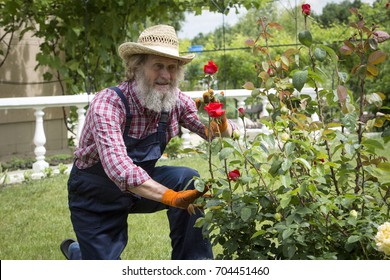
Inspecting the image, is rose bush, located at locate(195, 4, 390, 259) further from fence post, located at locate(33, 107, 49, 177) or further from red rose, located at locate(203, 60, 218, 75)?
fence post, located at locate(33, 107, 49, 177)

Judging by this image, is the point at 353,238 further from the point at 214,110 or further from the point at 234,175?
the point at 214,110

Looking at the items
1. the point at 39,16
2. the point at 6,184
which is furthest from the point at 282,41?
the point at 6,184

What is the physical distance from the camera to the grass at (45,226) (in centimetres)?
344

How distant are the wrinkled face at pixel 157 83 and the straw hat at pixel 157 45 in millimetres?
56

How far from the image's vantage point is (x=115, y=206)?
9.09 feet

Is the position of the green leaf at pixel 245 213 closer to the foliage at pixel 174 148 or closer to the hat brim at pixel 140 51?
the hat brim at pixel 140 51

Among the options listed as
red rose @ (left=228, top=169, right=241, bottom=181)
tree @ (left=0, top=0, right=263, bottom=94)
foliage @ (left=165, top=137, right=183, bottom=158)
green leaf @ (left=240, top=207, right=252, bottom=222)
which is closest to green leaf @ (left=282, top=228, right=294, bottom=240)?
green leaf @ (left=240, top=207, right=252, bottom=222)

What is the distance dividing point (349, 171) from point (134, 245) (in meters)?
1.84

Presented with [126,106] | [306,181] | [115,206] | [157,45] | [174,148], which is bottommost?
[174,148]

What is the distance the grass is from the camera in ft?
11.3

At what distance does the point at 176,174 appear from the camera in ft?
9.16

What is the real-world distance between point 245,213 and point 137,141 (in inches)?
37.3

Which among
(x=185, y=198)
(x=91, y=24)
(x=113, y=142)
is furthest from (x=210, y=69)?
(x=91, y=24)
